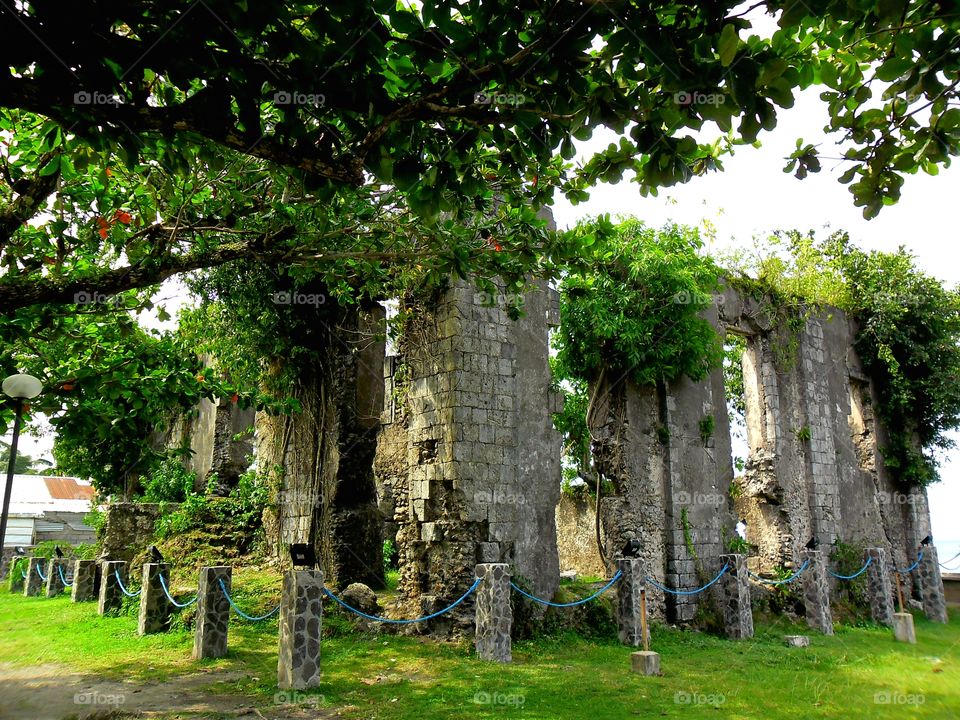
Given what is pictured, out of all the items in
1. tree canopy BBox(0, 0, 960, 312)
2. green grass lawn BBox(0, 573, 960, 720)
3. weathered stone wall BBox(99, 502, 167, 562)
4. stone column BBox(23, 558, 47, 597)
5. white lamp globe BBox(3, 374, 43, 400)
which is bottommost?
green grass lawn BBox(0, 573, 960, 720)

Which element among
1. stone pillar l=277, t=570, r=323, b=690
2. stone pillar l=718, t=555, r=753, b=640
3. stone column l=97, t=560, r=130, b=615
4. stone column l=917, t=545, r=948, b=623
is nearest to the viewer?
stone pillar l=277, t=570, r=323, b=690

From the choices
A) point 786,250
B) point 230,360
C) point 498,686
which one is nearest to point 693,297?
point 786,250

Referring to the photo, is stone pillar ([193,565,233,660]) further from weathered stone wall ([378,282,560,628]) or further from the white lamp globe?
the white lamp globe

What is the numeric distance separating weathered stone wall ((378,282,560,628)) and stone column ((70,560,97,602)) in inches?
291

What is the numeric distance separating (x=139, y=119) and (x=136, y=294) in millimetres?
4856

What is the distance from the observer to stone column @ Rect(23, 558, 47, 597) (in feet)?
53.1

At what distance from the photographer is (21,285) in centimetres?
627

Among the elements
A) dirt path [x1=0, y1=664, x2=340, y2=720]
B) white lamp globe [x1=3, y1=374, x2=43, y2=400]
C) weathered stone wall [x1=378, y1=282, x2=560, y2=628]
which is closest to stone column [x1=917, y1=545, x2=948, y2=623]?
weathered stone wall [x1=378, y1=282, x2=560, y2=628]

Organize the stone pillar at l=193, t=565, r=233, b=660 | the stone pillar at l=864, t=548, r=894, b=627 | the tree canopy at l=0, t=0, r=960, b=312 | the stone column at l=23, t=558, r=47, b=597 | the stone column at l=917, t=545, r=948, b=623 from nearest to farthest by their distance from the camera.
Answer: the tree canopy at l=0, t=0, r=960, b=312 < the stone pillar at l=193, t=565, r=233, b=660 < the stone pillar at l=864, t=548, r=894, b=627 < the stone column at l=917, t=545, r=948, b=623 < the stone column at l=23, t=558, r=47, b=597

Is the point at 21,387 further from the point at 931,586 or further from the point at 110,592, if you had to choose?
the point at 931,586

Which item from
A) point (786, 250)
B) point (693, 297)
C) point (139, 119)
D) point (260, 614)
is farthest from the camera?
point (786, 250)

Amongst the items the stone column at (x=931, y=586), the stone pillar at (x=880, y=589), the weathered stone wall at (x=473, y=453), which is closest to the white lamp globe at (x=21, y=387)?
the weathered stone wall at (x=473, y=453)

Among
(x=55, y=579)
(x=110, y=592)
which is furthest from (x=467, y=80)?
(x=55, y=579)

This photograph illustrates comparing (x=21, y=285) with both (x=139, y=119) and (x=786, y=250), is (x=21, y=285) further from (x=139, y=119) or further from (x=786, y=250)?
(x=786, y=250)
